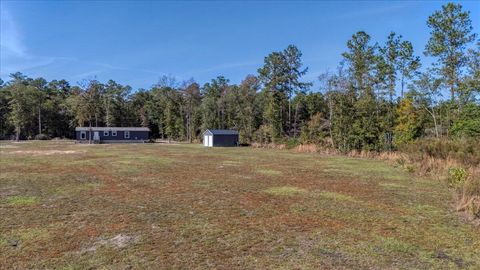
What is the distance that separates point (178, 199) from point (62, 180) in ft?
16.8

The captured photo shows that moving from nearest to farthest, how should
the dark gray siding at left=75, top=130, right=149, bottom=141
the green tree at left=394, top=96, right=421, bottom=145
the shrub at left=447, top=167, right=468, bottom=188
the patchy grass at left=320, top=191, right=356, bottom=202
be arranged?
the patchy grass at left=320, top=191, right=356, bottom=202 → the shrub at left=447, top=167, right=468, bottom=188 → the green tree at left=394, top=96, right=421, bottom=145 → the dark gray siding at left=75, top=130, right=149, bottom=141

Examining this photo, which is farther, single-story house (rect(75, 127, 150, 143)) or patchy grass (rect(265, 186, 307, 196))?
single-story house (rect(75, 127, 150, 143))

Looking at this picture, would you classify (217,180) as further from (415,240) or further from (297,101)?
(297,101)

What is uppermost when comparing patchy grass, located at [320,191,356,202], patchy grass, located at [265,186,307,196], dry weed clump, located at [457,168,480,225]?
dry weed clump, located at [457,168,480,225]

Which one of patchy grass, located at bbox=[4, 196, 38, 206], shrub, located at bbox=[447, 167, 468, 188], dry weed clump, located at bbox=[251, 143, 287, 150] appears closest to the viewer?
patchy grass, located at bbox=[4, 196, 38, 206]

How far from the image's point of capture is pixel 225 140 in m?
40.4

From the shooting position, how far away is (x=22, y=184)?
1066 centimetres

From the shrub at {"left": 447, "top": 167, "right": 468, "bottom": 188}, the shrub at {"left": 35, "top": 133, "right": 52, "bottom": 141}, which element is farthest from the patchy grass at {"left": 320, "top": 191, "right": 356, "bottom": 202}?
the shrub at {"left": 35, "top": 133, "right": 52, "bottom": 141}

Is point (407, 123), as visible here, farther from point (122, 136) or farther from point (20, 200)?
point (122, 136)

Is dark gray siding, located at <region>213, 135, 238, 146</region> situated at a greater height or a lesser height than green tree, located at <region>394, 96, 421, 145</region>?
lesser

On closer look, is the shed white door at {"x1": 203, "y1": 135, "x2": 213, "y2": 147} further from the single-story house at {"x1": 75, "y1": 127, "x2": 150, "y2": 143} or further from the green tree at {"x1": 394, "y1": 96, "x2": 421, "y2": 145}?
the green tree at {"x1": 394, "y1": 96, "x2": 421, "y2": 145}

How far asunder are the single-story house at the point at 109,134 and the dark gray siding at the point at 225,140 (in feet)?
47.4

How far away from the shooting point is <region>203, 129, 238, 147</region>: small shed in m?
39.5

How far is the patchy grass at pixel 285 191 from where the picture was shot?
31.8ft
